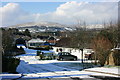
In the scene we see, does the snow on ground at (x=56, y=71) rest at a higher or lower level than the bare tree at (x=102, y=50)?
lower

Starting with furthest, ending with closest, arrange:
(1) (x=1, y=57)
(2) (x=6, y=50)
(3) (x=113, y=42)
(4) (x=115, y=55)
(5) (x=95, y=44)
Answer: (3) (x=113, y=42), (5) (x=95, y=44), (4) (x=115, y=55), (2) (x=6, y=50), (1) (x=1, y=57)

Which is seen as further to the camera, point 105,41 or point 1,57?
point 105,41

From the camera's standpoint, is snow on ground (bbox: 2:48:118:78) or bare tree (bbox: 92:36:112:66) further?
bare tree (bbox: 92:36:112:66)

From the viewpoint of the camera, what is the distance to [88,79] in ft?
43.9

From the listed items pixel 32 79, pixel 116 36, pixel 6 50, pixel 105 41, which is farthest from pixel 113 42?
pixel 32 79

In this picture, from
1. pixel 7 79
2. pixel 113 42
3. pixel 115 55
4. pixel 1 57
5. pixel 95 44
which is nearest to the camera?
pixel 7 79

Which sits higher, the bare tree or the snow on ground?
the bare tree

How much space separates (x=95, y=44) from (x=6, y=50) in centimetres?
943

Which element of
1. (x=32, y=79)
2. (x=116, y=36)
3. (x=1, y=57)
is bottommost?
(x=32, y=79)

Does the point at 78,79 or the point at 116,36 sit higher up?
the point at 116,36

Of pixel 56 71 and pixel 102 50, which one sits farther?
pixel 102 50

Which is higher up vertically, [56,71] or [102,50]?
[102,50]

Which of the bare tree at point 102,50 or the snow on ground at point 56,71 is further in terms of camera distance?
the bare tree at point 102,50

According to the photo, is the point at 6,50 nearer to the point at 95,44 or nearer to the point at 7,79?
the point at 7,79
